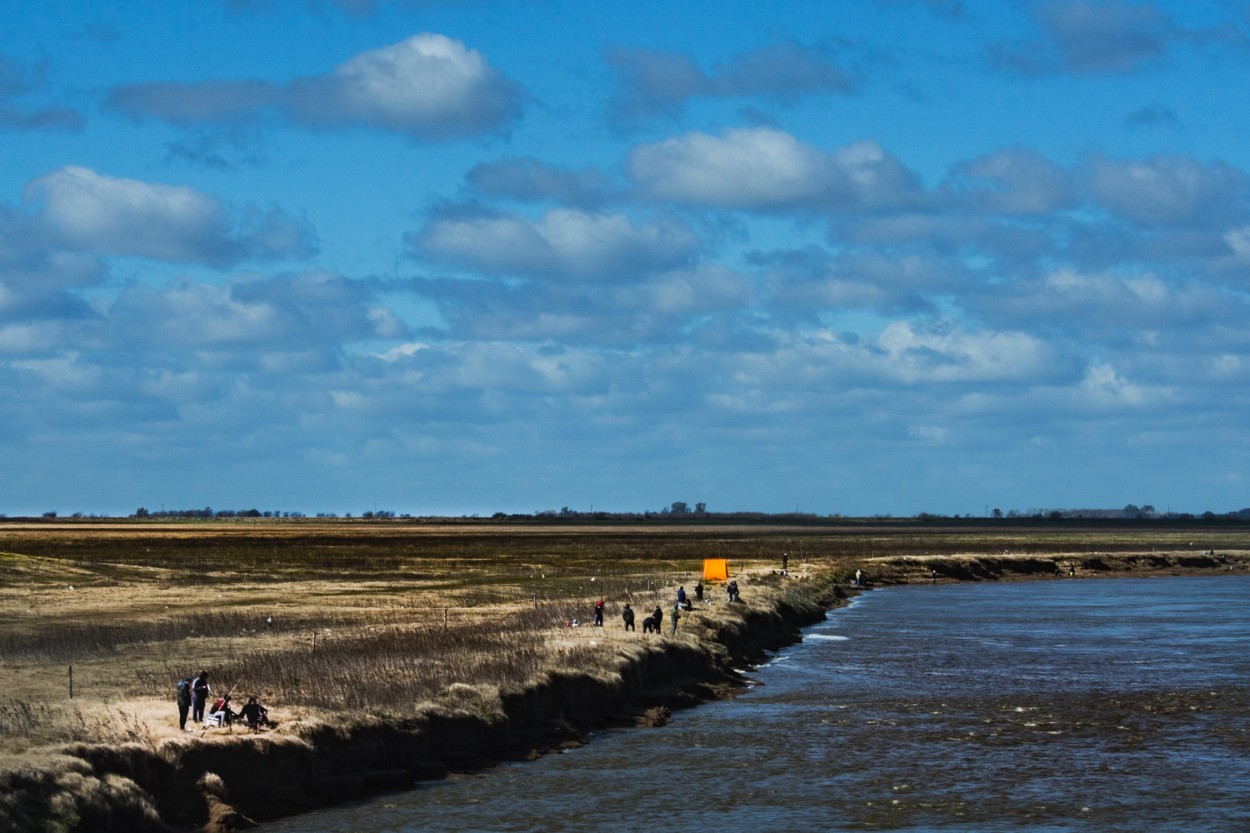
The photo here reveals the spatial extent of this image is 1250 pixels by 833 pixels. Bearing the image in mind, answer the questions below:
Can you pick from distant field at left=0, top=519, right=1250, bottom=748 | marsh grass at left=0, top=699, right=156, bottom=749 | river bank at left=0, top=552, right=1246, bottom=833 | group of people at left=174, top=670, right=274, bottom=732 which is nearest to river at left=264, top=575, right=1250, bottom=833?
river bank at left=0, top=552, right=1246, bottom=833

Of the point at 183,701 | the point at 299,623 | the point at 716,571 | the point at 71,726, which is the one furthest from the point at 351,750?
the point at 716,571

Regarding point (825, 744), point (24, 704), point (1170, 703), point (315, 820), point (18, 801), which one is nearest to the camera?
point (18, 801)

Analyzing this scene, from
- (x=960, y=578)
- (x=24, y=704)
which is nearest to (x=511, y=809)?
(x=24, y=704)

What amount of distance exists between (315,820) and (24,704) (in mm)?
9309

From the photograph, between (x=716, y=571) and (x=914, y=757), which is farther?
(x=716, y=571)

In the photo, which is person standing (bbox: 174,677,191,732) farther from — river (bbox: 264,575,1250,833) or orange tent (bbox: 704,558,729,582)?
orange tent (bbox: 704,558,729,582)

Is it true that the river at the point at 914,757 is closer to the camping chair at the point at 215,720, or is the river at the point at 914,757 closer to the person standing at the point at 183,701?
the camping chair at the point at 215,720

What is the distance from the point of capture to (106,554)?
12975 centimetres

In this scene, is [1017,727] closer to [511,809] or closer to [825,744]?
[825,744]

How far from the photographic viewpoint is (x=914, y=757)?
117ft

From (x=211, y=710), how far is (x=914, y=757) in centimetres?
1755

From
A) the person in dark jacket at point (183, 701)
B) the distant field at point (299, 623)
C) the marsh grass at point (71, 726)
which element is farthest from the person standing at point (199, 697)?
the marsh grass at point (71, 726)

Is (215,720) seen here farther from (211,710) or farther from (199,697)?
(211,710)

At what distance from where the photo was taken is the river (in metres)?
29.4
